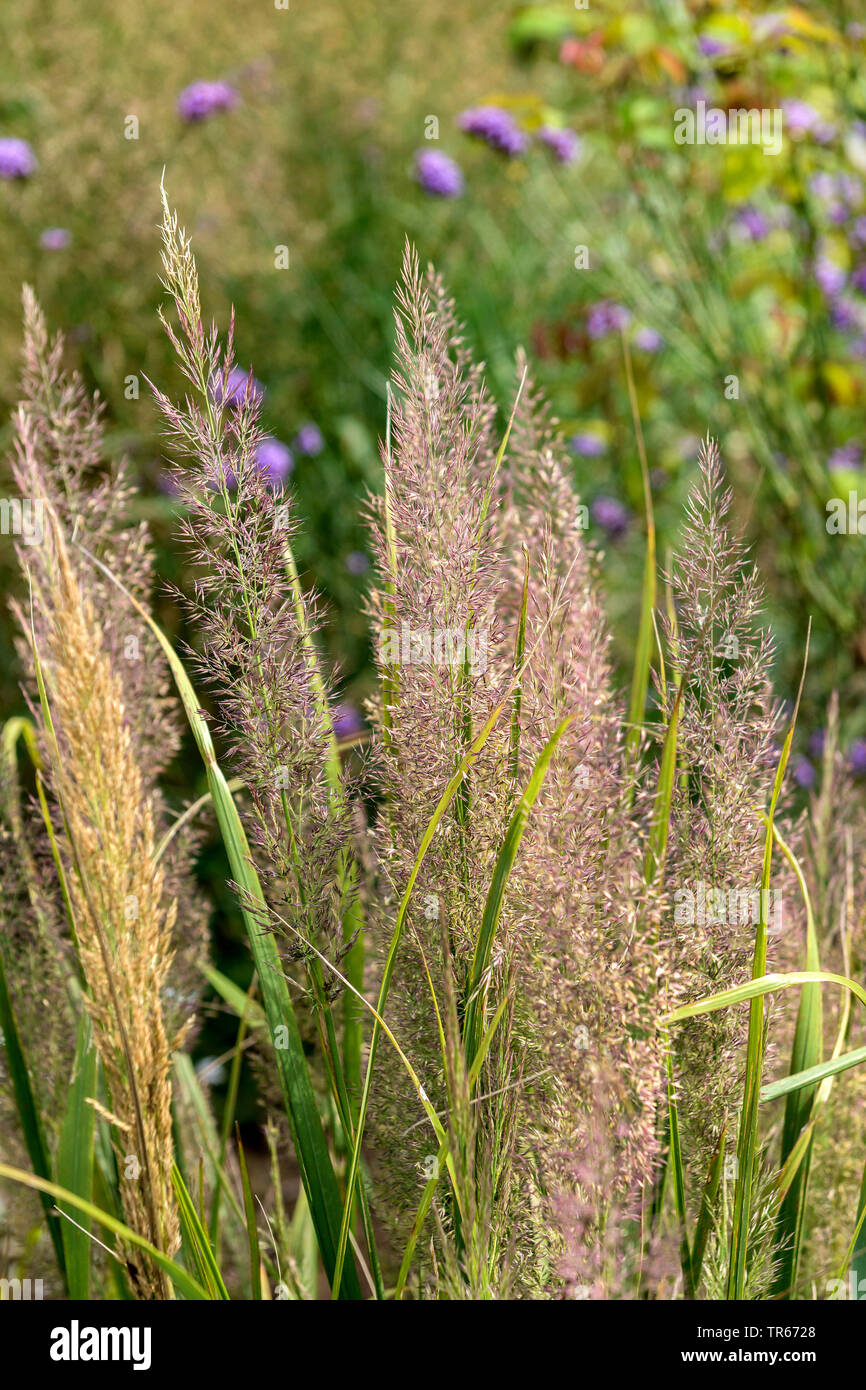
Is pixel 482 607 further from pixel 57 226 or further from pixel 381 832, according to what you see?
pixel 57 226

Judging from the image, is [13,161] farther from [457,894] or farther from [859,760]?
[457,894]

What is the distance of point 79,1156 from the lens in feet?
3.66

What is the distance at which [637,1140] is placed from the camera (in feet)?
3.10

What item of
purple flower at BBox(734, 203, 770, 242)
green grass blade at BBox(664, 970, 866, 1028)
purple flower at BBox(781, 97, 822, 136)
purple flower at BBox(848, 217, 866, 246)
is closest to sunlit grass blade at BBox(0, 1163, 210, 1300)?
green grass blade at BBox(664, 970, 866, 1028)

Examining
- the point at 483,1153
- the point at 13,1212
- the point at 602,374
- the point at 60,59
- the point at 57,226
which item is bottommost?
the point at 13,1212

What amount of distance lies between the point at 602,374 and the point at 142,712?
179 centimetres

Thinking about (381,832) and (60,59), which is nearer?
(381,832)

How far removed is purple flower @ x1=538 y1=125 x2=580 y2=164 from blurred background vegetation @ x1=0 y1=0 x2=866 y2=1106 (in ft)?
0.04

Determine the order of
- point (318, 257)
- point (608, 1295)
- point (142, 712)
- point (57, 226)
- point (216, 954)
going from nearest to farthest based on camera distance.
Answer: point (608, 1295) → point (142, 712) → point (216, 954) → point (57, 226) → point (318, 257)

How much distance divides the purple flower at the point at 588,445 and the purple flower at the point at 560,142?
2.21ft

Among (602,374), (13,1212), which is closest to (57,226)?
(602,374)

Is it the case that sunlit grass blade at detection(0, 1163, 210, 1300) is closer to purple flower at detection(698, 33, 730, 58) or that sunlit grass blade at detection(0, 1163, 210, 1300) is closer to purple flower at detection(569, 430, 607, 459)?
purple flower at detection(569, 430, 607, 459)

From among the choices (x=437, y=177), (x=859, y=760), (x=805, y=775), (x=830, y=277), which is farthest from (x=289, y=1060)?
(x=830, y=277)

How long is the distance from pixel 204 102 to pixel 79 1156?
104 inches
